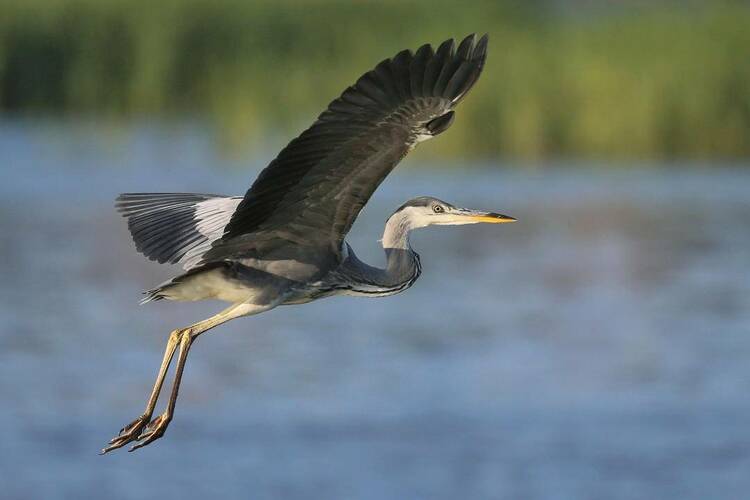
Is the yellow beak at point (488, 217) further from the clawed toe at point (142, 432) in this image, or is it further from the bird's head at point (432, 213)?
the clawed toe at point (142, 432)

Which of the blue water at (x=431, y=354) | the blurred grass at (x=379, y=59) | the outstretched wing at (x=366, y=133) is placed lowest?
the blue water at (x=431, y=354)

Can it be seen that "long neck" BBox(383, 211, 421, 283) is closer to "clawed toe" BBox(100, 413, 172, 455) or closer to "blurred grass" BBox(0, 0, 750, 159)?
"clawed toe" BBox(100, 413, 172, 455)

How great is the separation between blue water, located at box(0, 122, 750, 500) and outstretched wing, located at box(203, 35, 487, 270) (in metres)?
5.72

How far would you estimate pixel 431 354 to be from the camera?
1530cm

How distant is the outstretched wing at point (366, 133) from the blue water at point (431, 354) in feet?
18.8

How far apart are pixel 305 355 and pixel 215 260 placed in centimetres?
922

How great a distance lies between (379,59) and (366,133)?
686 inches

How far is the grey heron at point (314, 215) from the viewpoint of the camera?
18.5 feet

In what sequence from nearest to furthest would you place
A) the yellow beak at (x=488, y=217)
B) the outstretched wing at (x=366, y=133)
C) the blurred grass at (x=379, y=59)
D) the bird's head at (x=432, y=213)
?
the outstretched wing at (x=366, y=133), the yellow beak at (x=488, y=217), the bird's head at (x=432, y=213), the blurred grass at (x=379, y=59)

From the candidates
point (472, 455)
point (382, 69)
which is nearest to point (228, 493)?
point (472, 455)

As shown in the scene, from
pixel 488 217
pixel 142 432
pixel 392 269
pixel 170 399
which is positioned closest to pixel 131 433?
pixel 142 432

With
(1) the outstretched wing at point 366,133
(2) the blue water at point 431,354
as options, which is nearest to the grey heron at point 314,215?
(1) the outstretched wing at point 366,133

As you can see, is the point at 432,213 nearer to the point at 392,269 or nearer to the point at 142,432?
the point at 392,269

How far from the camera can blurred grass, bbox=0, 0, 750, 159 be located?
→ 2211 centimetres
